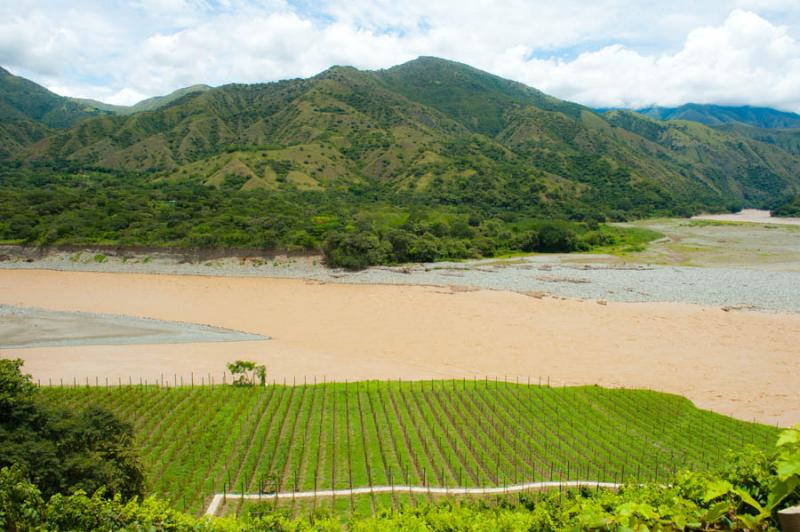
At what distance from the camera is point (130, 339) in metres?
37.9

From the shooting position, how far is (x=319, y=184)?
12812cm

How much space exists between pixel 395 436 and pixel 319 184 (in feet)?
372

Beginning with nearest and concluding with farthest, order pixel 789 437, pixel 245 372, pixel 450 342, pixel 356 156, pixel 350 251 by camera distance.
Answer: pixel 789 437 < pixel 245 372 < pixel 450 342 < pixel 350 251 < pixel 356 156

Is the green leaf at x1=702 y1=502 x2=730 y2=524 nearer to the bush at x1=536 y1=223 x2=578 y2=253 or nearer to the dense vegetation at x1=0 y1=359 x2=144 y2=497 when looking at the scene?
the dense vegetation at x1=0 y1=359 x2=144 y2=497

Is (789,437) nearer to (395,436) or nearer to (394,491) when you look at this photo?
(394,491)

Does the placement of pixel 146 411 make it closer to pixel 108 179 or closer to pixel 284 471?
pixel 284 471

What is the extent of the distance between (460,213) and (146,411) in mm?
89578

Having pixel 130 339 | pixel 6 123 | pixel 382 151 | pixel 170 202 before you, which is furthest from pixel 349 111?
pixel 130 339

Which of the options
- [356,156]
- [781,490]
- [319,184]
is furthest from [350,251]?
[356,156]

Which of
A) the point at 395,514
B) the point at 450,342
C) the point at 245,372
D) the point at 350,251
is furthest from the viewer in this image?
the point at 350,251

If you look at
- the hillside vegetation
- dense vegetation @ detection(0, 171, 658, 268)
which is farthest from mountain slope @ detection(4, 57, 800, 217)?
dense vegetation @ detection(0, 171, 658, 268)

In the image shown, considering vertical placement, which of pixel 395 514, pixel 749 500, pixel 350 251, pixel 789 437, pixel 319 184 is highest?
pixel 319 184

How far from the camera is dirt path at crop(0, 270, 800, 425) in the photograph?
3025 cm

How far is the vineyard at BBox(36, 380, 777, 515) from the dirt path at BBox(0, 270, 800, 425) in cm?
442
